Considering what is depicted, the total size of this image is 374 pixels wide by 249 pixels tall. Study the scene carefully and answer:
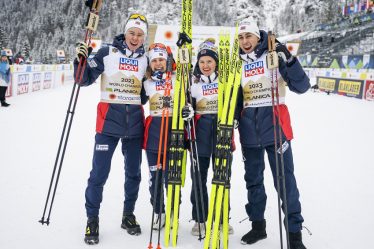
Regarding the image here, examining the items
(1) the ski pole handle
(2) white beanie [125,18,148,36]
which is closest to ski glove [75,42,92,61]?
(2) white beanie [125,18,148,36]

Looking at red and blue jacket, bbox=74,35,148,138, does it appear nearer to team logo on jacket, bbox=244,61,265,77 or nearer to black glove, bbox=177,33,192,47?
black glove, bbox=177,33,192,47

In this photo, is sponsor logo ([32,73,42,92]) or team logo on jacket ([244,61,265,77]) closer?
team logo on jacket ([244,61,265,77])

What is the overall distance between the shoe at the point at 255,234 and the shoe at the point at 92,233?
1462mm

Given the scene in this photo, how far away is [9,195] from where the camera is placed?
428 cm

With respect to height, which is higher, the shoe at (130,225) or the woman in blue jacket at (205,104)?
the woman in blue jacket at (205,104)

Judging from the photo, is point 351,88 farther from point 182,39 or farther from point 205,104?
point 182,39

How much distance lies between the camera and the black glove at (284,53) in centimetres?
288

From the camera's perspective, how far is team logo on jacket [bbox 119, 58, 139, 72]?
3.31m

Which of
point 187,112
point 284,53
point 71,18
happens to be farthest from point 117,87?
point 71,18

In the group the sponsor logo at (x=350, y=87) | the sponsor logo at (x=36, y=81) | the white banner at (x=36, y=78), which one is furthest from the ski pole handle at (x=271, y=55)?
the sponsor logo at (x=36, y=81)

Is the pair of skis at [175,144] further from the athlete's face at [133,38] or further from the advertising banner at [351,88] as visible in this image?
the advertising banner at [351,88]

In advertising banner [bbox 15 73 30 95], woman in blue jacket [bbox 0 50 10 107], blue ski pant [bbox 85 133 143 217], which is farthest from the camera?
advertising banner [bbox 15 73 30 95]

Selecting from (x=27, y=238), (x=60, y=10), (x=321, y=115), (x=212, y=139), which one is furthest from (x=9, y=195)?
(x=60, y=10)

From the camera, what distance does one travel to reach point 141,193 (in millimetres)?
4695
